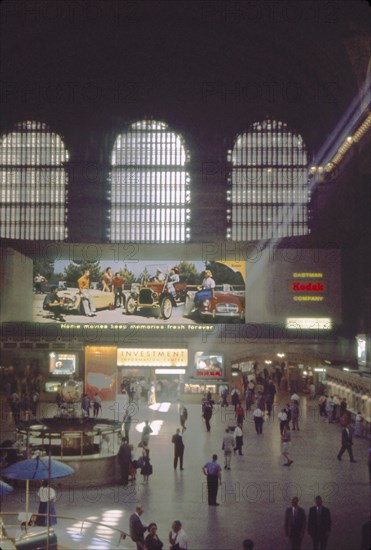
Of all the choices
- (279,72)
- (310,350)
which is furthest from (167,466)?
(279,72)

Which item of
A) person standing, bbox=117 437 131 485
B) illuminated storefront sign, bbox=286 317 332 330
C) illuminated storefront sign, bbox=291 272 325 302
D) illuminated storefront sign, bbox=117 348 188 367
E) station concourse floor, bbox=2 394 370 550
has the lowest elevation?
station concourse floor, bbox=2 394 370 550

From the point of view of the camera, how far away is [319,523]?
11344mm

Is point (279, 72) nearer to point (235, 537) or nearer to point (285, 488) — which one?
point (285, 488)

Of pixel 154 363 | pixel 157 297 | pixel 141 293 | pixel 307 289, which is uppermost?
pixel 307 289

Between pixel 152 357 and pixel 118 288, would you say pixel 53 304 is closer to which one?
pixel 118 288

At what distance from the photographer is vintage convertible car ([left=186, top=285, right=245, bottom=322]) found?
4272 cm

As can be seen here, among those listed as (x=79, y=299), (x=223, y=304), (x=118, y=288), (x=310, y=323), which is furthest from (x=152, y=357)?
(x=310, y=323)

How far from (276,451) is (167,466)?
4.22 m

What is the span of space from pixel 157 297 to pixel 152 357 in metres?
4.33

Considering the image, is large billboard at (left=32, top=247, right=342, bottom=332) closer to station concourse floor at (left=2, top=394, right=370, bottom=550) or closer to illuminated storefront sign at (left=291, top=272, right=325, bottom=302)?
illuminated storefront sign at (left=291, top=272, right=325, bottom=302)

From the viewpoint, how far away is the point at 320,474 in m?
17.8

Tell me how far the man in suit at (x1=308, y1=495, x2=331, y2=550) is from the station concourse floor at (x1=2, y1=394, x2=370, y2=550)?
57 cm

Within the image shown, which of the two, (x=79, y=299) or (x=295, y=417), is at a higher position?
(x=79, y=299)

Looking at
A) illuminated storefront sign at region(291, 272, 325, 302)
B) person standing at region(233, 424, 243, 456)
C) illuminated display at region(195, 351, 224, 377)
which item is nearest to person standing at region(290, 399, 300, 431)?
person standing at region(233, 424, 243, 456)
